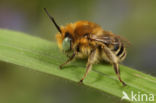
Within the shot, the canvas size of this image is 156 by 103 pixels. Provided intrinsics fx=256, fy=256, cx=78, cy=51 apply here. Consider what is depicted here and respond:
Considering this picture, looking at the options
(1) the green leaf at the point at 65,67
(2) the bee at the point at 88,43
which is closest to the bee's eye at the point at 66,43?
(2) the bee at the point at 88,43

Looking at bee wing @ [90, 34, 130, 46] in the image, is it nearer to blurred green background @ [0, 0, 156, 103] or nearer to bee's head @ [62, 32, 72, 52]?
bee's head @ [62, 32, 72, 52]

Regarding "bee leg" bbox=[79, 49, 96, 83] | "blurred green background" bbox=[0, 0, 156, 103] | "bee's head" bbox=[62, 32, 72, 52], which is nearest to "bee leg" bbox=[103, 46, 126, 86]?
"bee leg" bbox=[79, 49, 96, 83]

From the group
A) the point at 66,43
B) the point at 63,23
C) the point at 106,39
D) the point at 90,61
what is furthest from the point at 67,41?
the point at 63,23

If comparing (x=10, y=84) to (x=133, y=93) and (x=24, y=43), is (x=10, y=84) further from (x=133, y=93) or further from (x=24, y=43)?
(x=133, y=93)

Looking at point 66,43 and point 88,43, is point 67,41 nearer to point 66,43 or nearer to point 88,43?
point 66,43

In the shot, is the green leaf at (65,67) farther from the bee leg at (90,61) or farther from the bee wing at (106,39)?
the bee wing at (106,39)

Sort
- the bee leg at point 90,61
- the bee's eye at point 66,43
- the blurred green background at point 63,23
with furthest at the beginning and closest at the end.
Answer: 1. the blurred green background at point 63,23
2. the bee's eye at point 66,43
3. the bee leg at point 90,61

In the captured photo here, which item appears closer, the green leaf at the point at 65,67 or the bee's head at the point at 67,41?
the green leaf at the point at 65,67

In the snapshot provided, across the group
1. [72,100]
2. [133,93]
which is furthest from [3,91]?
[133,93]
